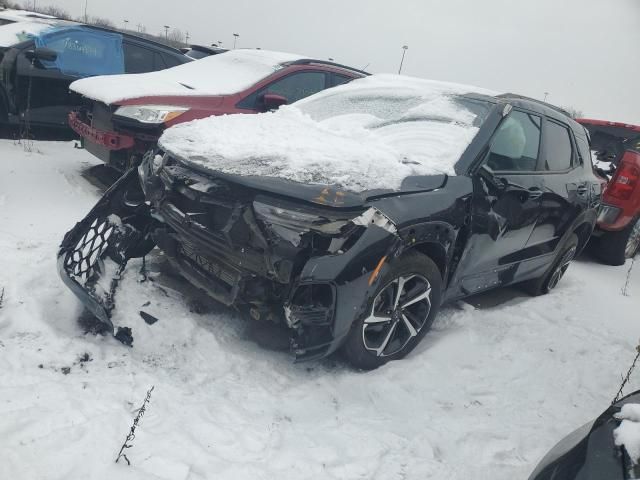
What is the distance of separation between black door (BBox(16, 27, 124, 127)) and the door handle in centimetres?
517

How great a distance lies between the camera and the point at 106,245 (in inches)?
126

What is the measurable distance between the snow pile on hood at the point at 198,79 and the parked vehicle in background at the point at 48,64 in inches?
22.5

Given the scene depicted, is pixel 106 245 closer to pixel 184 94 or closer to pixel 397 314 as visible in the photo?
pixel 397 314

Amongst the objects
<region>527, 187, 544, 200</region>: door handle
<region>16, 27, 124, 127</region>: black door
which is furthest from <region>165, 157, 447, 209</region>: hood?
<region>16, 27, 124, 127</region>: black door

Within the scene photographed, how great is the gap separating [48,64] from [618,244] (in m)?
7.38

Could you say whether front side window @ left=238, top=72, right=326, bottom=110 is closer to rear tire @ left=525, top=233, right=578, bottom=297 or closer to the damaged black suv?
the damaged black suv

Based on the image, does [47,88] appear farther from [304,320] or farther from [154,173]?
[304,320]

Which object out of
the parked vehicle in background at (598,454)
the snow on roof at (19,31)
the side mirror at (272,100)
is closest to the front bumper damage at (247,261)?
the parked vehicle in background at (598,454)

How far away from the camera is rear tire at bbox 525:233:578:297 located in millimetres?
4664

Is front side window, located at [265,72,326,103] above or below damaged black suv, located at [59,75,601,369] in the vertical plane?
above

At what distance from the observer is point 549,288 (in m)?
4.91

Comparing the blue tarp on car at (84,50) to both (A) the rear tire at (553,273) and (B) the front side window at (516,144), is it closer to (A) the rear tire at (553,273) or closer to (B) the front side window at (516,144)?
(B) the front side window at (516,144)

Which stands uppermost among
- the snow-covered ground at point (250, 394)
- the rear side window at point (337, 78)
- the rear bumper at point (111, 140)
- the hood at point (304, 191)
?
the rear side window at point (337, 78)

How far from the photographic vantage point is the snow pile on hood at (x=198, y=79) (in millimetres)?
4887
